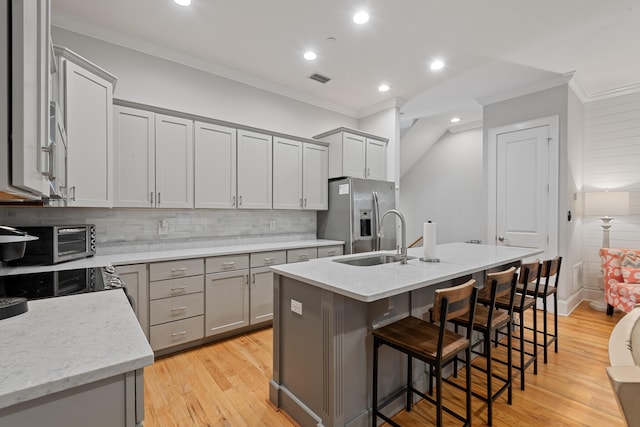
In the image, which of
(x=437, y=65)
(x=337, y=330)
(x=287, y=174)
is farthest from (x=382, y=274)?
(x=437, y=65)

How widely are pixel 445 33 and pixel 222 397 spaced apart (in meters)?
3.63

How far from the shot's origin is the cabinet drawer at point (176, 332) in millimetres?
2594

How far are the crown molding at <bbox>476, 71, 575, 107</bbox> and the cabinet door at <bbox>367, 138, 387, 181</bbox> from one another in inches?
63.9

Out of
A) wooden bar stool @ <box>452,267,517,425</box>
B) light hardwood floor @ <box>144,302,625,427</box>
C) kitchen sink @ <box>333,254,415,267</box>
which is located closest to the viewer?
wooden bar stool @ <box>452,267,517,425</box>

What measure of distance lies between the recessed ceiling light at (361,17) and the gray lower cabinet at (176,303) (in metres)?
2.61

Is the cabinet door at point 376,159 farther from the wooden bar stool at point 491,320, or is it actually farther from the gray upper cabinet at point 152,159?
the wooden bar stool at point 491,320

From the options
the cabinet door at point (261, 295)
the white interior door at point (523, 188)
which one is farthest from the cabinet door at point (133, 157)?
the white interior door at point (523, 188)

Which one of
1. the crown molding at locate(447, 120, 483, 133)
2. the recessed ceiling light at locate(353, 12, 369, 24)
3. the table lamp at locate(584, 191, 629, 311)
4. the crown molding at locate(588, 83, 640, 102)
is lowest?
the table lamp at locate(584, 191, 629, 311)

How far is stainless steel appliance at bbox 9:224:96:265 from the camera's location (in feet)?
6.99

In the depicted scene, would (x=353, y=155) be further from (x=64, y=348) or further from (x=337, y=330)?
(x=64, y=348)

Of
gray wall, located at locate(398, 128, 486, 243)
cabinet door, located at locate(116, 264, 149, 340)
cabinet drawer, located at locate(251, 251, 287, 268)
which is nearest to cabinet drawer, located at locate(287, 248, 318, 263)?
cabinet drawer, located at locate(251, 251, 287, 268)

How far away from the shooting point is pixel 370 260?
8.44 feet

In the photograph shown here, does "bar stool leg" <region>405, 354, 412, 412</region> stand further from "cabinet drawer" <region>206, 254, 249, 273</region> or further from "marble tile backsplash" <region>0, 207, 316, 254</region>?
"marble tile backsplash" <region>0, 207, 316, 254</region>

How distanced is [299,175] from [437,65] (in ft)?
6.90
